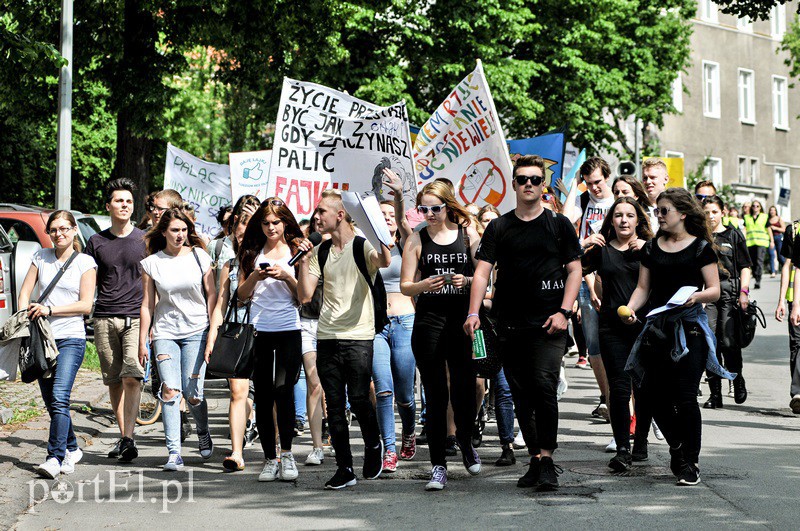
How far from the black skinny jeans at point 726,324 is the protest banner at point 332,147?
3301 millimetres

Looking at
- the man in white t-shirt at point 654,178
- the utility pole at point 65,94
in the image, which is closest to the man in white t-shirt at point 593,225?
the man in white t-shirt at point 654,178

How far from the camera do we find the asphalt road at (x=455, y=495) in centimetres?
670

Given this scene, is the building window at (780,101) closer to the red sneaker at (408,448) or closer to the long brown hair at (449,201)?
the red sneaker at (408,448)

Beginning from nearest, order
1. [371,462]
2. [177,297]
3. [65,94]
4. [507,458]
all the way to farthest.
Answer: [371,462]
[507,458]
[177,297]
[65,94]

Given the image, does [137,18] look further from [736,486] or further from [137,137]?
[736,486]

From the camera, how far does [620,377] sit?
855 cm

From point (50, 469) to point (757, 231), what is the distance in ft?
81.9

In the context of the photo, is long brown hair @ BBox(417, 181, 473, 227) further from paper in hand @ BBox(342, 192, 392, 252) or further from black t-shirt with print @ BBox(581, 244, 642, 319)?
black t-shirt with print @ BBox(581, 244, 642, 319)

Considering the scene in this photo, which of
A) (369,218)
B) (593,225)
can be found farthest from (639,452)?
(369,218)

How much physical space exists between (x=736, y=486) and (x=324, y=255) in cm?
298

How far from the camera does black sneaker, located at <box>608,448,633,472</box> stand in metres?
8.04

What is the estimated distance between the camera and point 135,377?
932cm

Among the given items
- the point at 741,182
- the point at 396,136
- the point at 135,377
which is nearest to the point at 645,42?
the point at 741,182

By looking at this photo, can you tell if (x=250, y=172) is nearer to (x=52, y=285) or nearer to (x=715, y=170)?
(x=52, y=285)
